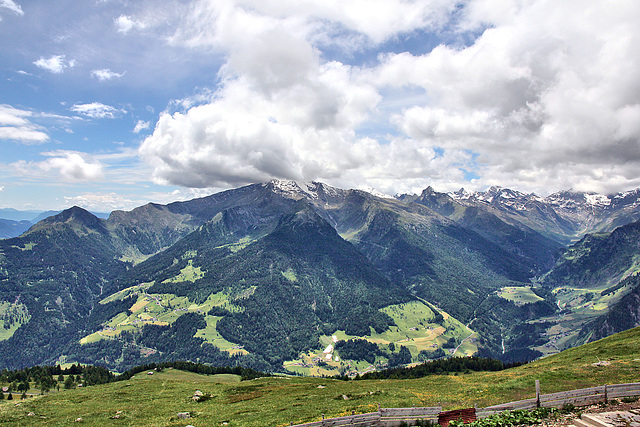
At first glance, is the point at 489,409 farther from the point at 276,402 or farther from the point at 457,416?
the point at 276,402

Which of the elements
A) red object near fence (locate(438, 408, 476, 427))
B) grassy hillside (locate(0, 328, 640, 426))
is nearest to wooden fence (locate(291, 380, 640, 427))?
red object near fence (locate(438, 408, 476, 427))

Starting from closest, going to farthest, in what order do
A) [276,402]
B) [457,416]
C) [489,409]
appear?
[457,416], [489,409], [276,402]

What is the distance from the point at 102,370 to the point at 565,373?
139410mm

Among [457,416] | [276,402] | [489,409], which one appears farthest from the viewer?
[276,402]

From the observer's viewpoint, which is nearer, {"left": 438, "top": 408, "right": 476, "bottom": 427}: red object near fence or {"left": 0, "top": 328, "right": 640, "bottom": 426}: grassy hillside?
{"left": 438, "top": 408, "right": 476, "bottom": 427}: red object near fence

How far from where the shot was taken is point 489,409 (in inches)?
1052

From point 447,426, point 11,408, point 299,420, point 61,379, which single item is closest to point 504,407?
point 447,426

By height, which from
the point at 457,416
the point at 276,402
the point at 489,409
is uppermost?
the point at 489,409

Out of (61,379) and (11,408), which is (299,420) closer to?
(11,408)

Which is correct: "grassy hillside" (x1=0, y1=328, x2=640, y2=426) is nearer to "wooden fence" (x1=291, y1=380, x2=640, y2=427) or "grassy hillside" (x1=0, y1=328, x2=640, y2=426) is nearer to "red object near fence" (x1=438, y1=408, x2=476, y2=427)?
"wooden fence" (x1=291, y1=380, x2=640, y2=427)

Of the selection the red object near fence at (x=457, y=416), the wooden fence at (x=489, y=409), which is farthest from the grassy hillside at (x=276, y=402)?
the red object near fence at (x=457, y=416)

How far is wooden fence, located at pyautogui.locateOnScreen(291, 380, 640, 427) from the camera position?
26.8 meters

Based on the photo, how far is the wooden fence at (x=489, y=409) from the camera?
26797mm

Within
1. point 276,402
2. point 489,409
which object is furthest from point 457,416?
point 276,402
